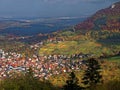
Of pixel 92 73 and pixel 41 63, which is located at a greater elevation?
pixel 92 73

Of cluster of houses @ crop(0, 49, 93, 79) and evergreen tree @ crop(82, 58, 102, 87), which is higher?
evergreen tree @ crop(82, 58, 102, 87)

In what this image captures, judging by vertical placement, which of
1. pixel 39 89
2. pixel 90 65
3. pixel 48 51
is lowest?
pixel 48 51

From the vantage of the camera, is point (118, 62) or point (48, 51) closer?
point (118, 62)

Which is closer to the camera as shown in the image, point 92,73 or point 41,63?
point 92,73

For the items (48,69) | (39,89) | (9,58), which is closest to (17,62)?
(9,58)

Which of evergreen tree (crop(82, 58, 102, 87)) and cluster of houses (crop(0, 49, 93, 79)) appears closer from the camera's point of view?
evergreen tree (crop(82, 58, 102, 87))

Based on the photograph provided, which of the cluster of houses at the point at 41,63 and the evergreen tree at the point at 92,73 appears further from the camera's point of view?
the cluster of houses at the point at 41,63

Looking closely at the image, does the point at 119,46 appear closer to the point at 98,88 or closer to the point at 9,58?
the point at 9,58

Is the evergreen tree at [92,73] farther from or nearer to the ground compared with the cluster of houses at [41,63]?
farther from the ground
